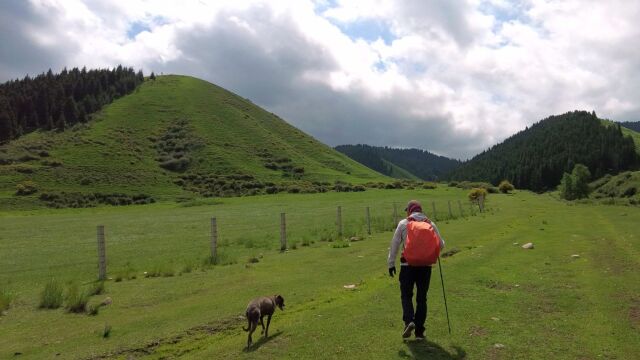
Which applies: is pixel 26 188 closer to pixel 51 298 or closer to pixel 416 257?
pixel 51 298

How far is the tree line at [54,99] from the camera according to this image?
149625mm

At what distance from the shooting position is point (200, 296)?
49.6ft

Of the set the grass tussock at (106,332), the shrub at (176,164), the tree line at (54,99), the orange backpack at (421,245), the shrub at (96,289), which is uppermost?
the tree line at (54,99)

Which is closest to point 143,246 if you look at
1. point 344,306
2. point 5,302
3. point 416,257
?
point 5,302

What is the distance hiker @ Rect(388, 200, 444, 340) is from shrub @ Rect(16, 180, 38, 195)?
339ft

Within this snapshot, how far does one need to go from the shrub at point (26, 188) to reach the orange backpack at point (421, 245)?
103816 mm

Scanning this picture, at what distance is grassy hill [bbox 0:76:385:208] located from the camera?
339ft

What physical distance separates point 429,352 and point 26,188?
Answer: 346 ft

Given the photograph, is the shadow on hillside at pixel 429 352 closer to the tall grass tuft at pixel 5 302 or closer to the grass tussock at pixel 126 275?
the tall grass tuft at pixel 5 302

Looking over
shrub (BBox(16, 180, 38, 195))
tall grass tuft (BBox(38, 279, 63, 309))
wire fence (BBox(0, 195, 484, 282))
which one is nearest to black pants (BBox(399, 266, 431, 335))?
tall grass tuft (BBox(38, 279, 63, 309))

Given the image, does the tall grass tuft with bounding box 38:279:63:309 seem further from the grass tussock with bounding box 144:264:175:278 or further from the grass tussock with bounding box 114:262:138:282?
the grass tussock with bounding box 144:264:175:278

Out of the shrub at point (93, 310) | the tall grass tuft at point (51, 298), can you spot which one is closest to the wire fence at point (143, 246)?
the tall grass tuft at point (51, 298)

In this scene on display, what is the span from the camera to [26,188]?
93938 millimetres

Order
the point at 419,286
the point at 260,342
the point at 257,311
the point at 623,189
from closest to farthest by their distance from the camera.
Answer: the point at 419,286
the point at 257,311
the point at 260,342
the point at 623,189
